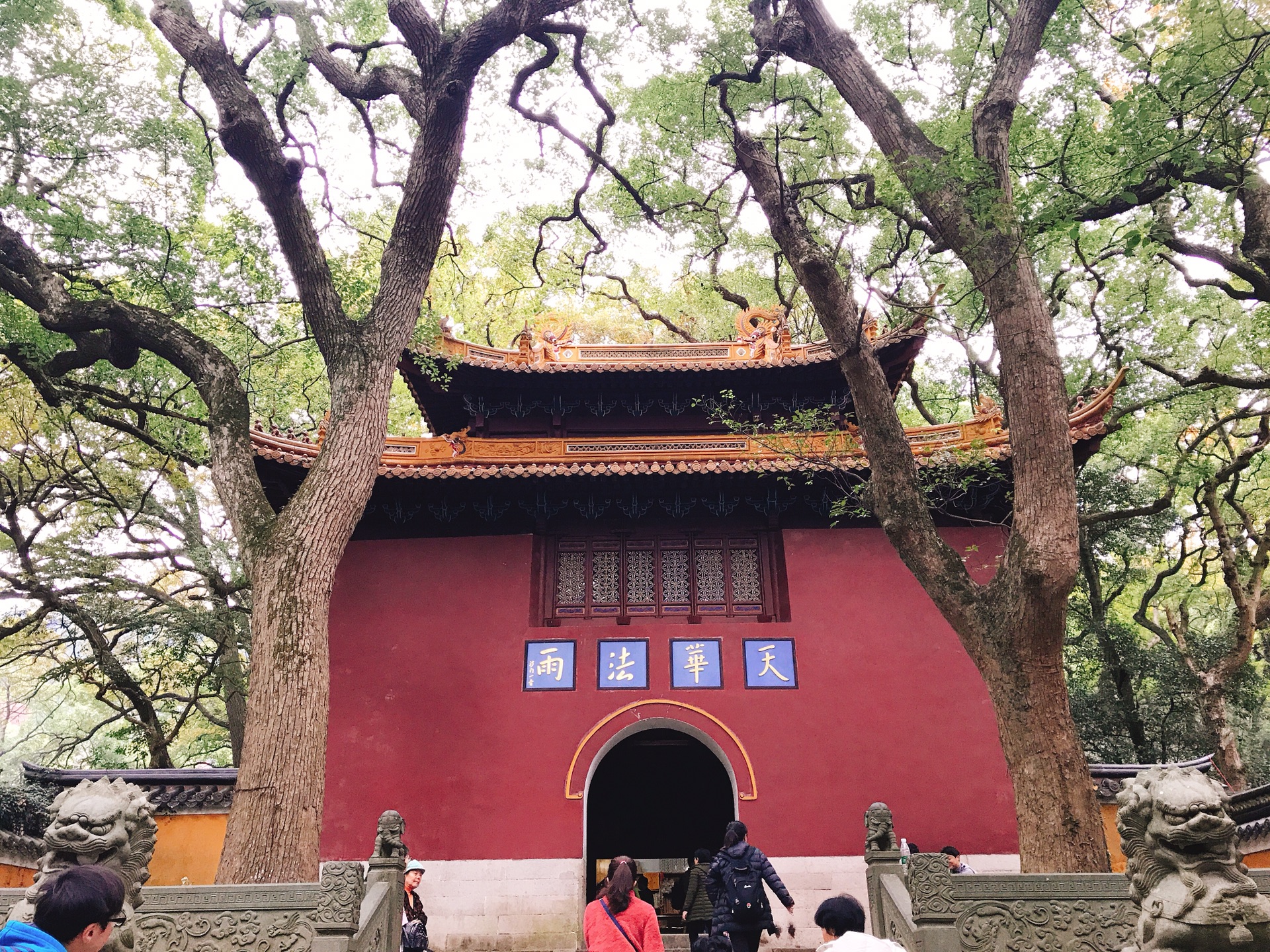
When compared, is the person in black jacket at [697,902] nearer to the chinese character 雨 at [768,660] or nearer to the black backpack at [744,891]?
the black backpack at [744,891]

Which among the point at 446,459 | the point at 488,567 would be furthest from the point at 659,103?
the point at 488,567

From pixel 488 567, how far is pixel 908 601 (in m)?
4.49

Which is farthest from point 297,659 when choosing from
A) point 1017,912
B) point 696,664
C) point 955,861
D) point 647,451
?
point 955,861

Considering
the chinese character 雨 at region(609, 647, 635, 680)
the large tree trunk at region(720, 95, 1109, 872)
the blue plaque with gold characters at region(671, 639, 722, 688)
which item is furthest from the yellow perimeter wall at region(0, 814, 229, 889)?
the large tree trunk at region(720, 95, 1109, 872)

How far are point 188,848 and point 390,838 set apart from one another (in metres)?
4.02

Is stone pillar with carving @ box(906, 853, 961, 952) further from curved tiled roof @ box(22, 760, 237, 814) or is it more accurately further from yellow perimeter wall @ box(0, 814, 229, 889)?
curved tiled roof @ box(22, 760, 237, 814)

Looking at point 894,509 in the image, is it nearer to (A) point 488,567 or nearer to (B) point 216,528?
(A) point 488,567

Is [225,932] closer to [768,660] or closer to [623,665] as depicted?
[623,665]

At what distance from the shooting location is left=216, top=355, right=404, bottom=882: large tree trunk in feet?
14.9

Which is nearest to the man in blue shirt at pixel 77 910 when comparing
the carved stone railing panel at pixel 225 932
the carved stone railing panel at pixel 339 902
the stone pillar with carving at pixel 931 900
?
the carved stone railing panel at pixel 339 902

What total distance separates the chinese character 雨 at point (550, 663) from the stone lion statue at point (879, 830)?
162 inches

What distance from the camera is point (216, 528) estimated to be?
12.8 m

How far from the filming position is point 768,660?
866 cm

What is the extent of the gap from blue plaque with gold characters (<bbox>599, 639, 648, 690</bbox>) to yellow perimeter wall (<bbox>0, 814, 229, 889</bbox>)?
3.80 meters
